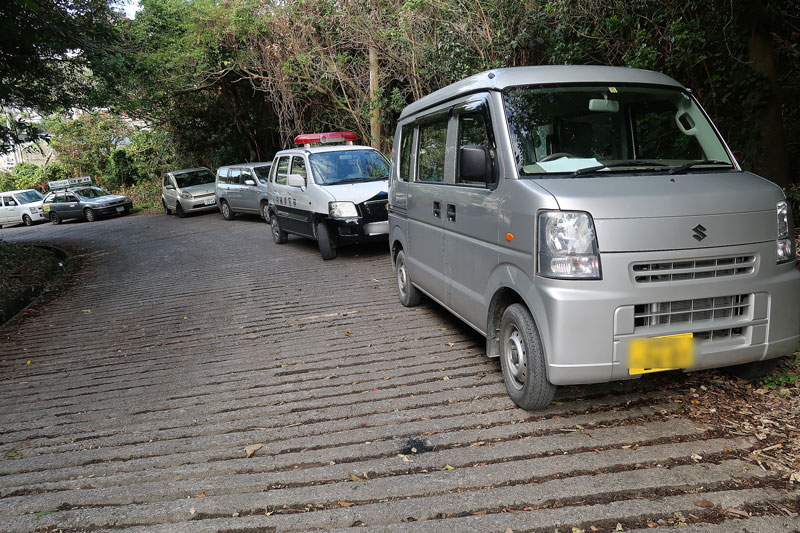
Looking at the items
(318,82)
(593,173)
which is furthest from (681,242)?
(318,82)

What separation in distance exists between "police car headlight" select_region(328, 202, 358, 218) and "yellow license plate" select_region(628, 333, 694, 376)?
6.94 meters

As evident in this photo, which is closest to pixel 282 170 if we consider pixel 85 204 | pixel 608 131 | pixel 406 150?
pixel 406 150

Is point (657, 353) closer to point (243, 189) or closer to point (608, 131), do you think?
point (608, 131)

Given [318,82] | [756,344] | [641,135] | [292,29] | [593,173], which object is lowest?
[756,344]

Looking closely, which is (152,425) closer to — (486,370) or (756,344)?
(486,370)

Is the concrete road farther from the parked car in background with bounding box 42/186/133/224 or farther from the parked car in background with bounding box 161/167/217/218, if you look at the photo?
the parked car in background with bounding box 42/186/133/224

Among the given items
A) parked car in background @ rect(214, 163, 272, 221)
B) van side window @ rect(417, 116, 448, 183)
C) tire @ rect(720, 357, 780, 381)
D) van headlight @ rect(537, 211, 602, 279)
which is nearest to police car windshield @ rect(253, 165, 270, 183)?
parked car in background @ rect(214, 163, 272, 221)

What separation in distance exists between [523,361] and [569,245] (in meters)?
0.89

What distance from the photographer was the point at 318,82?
16500 millimetres

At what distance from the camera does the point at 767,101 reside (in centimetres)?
694

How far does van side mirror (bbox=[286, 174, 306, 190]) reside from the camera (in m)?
10.7

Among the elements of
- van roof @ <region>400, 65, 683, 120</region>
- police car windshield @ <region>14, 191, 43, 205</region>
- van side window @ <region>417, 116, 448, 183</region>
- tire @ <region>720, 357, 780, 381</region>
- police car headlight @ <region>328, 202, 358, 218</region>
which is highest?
van roof @ <region>400, 65, 683, 120</region>

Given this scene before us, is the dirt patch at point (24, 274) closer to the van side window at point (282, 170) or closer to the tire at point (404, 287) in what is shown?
the van side window at point (282, 170)

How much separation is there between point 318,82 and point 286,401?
13613mm
